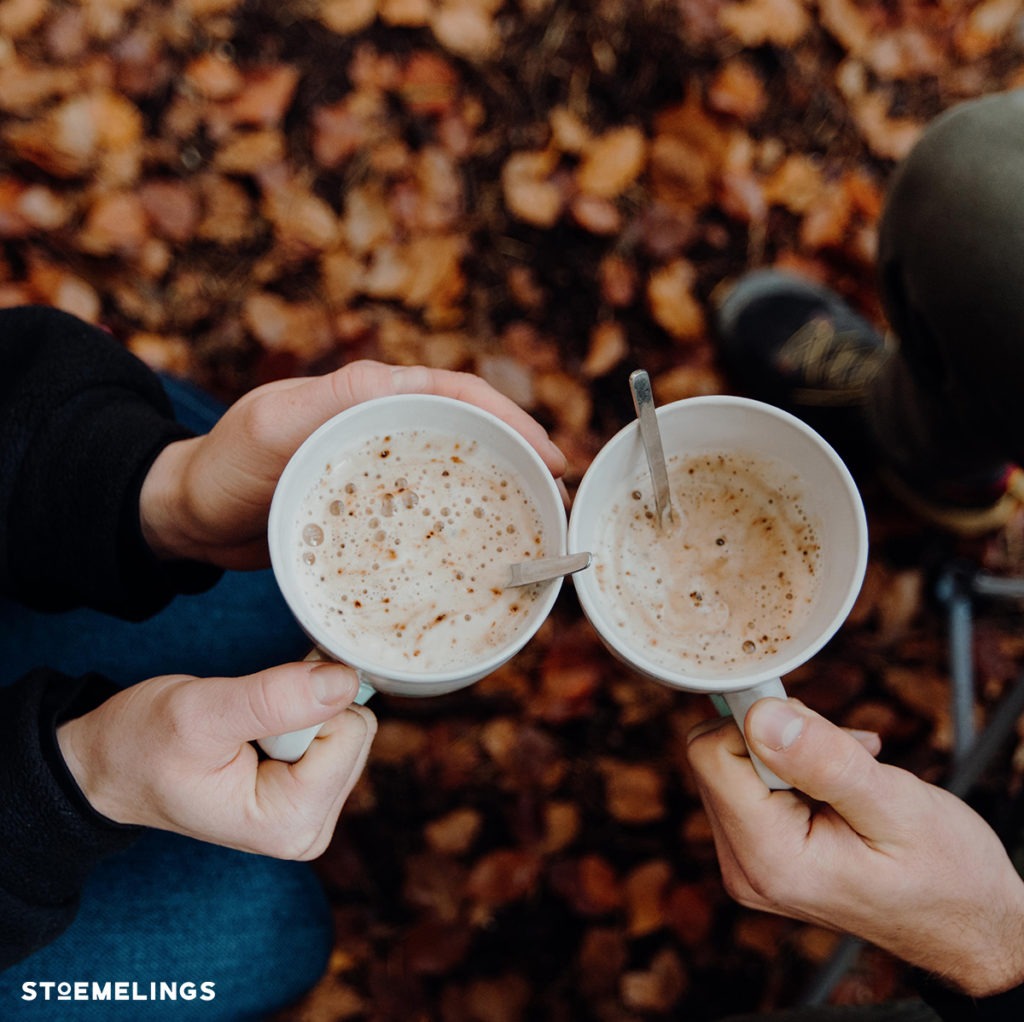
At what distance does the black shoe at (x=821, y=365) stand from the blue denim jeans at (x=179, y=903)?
1023 millimetres

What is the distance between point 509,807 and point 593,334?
2.92 feet

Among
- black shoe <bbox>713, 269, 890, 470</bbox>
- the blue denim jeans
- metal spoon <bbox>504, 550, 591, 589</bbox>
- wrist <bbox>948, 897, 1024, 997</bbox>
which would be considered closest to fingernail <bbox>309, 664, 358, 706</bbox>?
metal spoon <bbox>504, 550, 591, 589</bbox>

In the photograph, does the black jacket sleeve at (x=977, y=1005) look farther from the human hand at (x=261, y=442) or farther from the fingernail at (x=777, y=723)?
the human hand at (x=261, y=442)

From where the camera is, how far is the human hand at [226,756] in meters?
0.87

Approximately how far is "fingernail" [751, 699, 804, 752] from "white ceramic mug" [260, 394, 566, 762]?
23cm

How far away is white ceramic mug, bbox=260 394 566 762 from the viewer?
0.91 metres

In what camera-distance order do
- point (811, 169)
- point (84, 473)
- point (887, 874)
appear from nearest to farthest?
point (887, 874), point (84, 473), point (811, 169)

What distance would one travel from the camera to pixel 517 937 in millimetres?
1585

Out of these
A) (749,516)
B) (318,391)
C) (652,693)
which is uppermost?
(318,391)

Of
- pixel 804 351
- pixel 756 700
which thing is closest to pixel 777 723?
pixel 756 700

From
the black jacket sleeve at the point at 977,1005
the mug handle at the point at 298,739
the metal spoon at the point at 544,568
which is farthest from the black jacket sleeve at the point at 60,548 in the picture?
the black jacket sleeve at the point at 977,1005

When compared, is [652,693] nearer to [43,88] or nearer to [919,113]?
[919,113]

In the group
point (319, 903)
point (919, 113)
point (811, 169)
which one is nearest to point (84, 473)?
point (319, 903)

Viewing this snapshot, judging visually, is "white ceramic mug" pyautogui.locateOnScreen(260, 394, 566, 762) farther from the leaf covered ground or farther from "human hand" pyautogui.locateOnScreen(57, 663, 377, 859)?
the leaf covered ground
